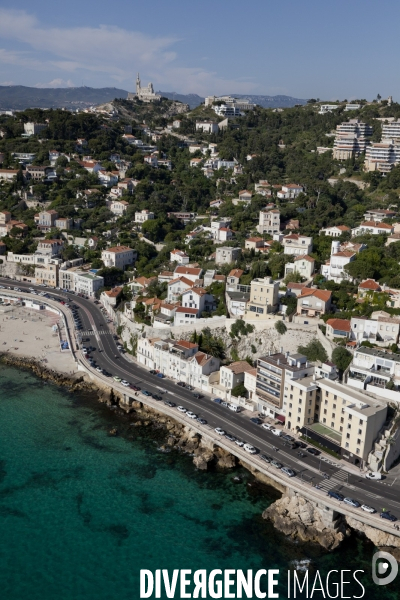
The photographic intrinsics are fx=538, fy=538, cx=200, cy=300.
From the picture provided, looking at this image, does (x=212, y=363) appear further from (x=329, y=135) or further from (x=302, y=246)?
(x=329, y=135)

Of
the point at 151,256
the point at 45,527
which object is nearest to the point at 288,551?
the point at 45,527

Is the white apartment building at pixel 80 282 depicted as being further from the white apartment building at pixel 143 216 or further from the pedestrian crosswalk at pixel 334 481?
the pedestrian crosswalk at pixel 334 481

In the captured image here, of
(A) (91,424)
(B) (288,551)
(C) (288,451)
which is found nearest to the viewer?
(B) (288,551)

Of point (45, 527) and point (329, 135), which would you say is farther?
point (329, 135)

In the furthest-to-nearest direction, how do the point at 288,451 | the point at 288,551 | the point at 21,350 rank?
the point at 21,350 < the point at 288,451 < the point at 288,551

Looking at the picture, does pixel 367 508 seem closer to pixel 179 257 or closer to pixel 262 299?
pixel 262 299

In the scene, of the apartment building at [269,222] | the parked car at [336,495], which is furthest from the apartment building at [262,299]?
the apartment building at [269,222]
